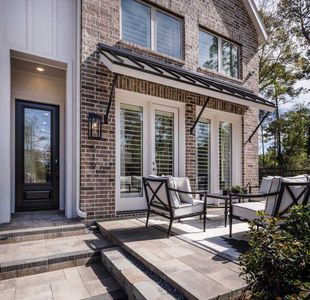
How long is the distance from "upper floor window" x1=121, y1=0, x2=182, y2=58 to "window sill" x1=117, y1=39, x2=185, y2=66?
0.22m

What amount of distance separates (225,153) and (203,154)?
3.04ft

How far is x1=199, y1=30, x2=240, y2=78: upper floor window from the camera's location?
6.45 m

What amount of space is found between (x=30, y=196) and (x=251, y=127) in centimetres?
621

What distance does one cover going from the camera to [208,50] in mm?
6570

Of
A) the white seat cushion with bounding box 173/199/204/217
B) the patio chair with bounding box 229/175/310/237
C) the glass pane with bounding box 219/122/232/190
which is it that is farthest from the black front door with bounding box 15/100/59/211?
the patio chair with bounding box 229/175/310/237

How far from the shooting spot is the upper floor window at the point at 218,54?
21.2 feet

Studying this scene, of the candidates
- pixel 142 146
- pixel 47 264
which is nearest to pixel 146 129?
pixel 142 146

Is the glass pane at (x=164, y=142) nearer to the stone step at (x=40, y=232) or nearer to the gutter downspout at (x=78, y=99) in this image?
the gutter downspout at (x=78, y=99)

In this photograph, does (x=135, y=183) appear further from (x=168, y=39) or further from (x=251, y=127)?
(x=251, y=127)

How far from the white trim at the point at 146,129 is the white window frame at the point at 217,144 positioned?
703mm

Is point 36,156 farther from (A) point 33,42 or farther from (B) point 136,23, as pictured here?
(B) point 136,23

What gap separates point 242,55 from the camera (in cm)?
723

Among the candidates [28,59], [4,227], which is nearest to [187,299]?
[4,227]

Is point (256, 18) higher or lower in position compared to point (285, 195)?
higher
